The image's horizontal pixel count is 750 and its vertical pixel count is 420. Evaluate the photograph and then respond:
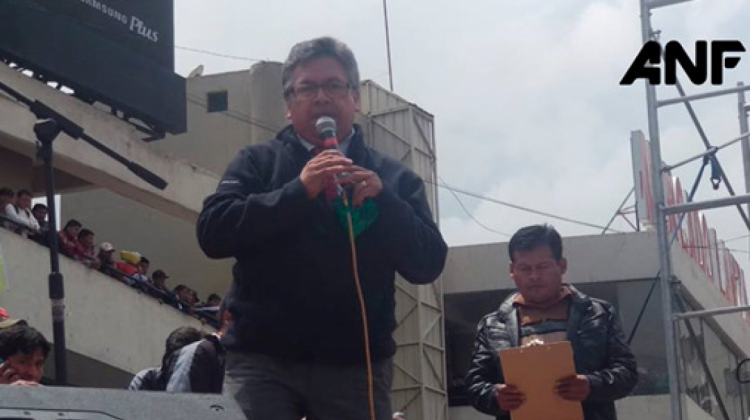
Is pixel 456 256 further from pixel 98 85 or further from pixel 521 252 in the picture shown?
pixel 521 252

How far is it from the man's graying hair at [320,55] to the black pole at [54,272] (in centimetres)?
182

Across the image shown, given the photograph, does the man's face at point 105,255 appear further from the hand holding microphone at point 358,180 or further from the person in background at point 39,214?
the hand holding microphone at point 358,180

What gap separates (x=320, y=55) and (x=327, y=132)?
269mm

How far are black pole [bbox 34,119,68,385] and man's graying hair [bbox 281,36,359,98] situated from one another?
1.82m

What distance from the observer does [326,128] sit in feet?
11.5

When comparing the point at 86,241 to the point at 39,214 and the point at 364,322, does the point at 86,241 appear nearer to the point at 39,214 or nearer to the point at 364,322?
the point at 39,214

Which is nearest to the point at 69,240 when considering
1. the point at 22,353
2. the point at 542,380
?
the point at 22,353

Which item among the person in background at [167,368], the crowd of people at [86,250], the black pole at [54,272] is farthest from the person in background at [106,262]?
the black pole at [54,272]

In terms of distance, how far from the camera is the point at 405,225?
3.46 meters

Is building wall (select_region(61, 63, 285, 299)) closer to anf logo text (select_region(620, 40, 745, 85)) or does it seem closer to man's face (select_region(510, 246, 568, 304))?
anf logo text (select_region(620, 40, 745, 85))

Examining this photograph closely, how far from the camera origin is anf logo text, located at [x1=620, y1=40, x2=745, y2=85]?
392 inches

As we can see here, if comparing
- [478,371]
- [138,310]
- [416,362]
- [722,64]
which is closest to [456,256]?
[416,362]

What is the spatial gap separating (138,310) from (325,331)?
465 inches

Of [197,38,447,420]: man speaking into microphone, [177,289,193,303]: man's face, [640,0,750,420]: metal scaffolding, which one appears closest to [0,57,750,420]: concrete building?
[177,289,193,303]: man's face
